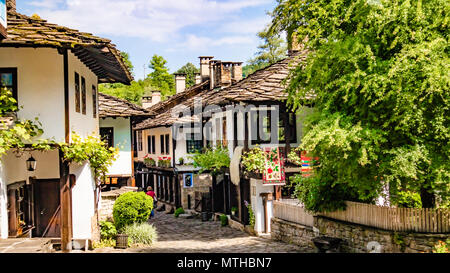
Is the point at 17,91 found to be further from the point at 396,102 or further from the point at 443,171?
the point at 443,171

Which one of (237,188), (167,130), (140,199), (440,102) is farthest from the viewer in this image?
(167,130)

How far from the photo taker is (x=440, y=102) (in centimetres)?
1091

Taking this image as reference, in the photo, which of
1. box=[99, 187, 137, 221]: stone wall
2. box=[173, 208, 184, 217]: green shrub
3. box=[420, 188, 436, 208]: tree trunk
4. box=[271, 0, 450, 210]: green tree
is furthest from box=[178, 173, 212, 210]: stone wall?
box=[420, 188, 436, 208]: tree trunk

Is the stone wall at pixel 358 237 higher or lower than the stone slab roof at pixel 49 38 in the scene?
lower

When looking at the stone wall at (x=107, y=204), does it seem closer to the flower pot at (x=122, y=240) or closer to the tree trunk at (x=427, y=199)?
the flower pot at (x=122, y=240)

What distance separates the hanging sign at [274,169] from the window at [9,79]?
390 inches

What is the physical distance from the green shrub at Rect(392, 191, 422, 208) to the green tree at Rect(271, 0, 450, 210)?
65cm

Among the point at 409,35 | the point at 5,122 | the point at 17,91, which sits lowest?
the point at 5,122

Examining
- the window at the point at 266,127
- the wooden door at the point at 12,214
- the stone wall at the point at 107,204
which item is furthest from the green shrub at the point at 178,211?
the wooden door at the point at 12,214

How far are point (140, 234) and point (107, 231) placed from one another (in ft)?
4.26

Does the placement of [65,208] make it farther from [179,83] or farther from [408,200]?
[179,83]

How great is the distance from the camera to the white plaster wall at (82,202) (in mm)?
15328

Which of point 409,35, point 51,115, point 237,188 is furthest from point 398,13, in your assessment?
point 237,188
